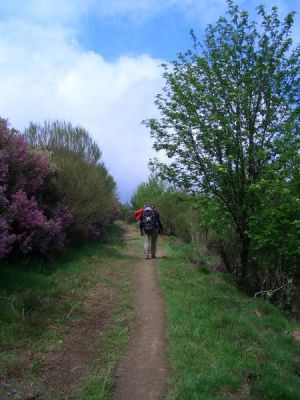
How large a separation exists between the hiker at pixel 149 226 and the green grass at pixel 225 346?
12.0 ft

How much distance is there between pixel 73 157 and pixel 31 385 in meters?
12.9

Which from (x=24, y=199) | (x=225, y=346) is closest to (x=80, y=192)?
(x=24, y=199)

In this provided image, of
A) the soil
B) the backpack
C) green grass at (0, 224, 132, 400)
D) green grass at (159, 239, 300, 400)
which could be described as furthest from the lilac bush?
green grass at (159, 239, 300, 400)

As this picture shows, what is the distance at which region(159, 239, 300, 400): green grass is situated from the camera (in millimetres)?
5777

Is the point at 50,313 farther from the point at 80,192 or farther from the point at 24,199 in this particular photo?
the point at 80,192

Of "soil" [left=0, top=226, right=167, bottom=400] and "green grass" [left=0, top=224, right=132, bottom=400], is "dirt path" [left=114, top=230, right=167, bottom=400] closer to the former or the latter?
"soil" [left=0, top=226, right=167, bottom=400]

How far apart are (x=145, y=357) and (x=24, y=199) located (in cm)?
573

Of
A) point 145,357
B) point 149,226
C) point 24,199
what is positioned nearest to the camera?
point 145,357

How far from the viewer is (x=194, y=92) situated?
12.2 metres

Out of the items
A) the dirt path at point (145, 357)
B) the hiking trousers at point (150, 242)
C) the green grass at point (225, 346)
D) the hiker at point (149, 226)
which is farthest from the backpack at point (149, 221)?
the dirt path at point (145, 357)

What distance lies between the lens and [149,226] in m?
15.0

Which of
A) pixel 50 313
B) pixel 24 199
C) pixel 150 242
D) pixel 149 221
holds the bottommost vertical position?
pixel 50 313

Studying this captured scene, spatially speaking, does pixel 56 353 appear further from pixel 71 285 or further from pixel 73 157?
pixel 73 157

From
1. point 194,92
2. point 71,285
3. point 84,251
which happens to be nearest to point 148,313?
point 71,285
